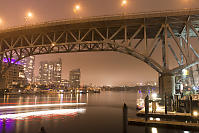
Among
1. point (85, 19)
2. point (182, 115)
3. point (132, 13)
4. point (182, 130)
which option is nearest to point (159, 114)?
point (182, 115)

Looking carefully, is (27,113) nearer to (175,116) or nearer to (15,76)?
(175,116)

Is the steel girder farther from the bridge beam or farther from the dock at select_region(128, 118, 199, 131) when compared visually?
the dock at select_region(128, 118, 199, 131)

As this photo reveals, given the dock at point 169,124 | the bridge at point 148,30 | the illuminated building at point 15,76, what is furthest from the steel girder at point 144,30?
the illuminated building at point 15,76

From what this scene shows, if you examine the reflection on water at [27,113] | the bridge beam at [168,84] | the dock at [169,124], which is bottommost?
the reflection on water at [27,113]

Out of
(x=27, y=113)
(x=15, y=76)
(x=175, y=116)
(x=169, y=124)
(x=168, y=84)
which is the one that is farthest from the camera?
(x=15, y=76)

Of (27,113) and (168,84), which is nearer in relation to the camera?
(168,84)

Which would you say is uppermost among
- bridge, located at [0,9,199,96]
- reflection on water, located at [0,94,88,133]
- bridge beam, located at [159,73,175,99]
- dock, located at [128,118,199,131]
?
bridge, located at [0,9,199,96]

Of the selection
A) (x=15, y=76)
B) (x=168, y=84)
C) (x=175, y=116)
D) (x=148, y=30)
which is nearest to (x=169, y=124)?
(x=175, y=116)

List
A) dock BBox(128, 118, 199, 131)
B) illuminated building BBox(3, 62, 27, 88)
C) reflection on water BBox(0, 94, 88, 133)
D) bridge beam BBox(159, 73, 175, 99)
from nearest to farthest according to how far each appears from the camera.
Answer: dock BBox(128, 118, 199, 131) → reflection on water BBox(0, 94, 88, 133) → bridge beam BBox(159, 73, 175, 99) → illuminated building BBox(3, 62, 27, 88)

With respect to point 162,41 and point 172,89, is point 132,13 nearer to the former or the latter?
point 162,41

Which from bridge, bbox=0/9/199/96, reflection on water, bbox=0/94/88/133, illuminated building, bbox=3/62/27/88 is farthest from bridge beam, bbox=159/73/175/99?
illuminated building, bbox=3/62/27/88

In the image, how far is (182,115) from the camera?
1625cm

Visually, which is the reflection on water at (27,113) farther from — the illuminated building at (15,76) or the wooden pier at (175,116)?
the illuminated building at (15,76)

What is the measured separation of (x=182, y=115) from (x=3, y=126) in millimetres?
17594
